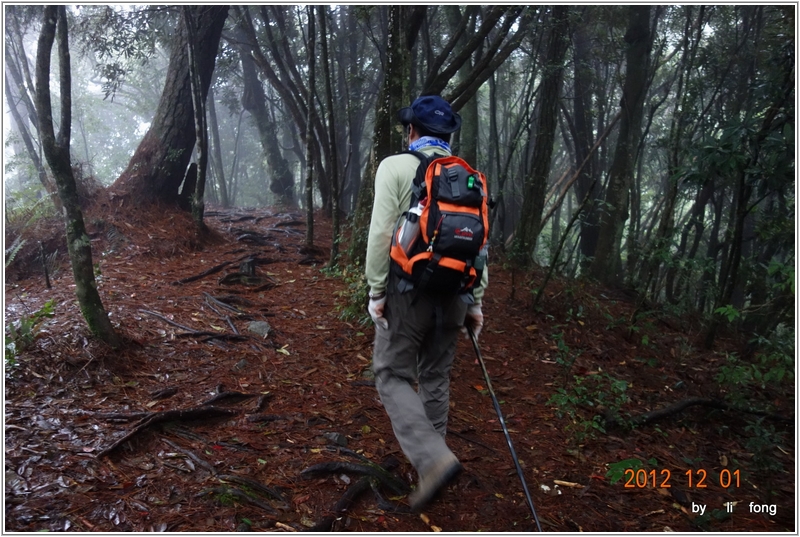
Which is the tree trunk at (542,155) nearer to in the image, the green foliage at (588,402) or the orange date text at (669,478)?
the green foliage at (588,402)

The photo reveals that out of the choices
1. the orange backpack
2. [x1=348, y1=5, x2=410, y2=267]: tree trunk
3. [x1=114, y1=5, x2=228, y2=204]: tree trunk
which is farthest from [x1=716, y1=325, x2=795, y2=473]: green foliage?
[x1=114, y1=5, x2=228, y2=204]: tree trunk

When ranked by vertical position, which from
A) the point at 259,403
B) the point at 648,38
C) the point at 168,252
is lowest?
the point at 259,403

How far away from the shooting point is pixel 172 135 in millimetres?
9844

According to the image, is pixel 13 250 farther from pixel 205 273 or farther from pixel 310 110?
pixel 310 110

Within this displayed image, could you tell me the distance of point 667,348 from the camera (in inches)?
261

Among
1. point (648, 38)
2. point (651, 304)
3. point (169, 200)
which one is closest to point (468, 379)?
point (651, 304)

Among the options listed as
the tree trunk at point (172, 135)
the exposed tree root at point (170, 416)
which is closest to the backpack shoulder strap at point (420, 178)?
the exposed tree root at point (170, 416)

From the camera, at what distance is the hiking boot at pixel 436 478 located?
273 cm

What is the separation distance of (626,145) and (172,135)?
8381 mm

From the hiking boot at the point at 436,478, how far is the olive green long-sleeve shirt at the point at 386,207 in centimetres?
102

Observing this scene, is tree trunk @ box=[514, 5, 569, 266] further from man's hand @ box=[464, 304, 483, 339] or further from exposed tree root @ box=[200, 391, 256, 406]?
exposed tree root @ box=[200, 391, 256, 406]

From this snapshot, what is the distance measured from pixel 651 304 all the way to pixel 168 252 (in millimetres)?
7892

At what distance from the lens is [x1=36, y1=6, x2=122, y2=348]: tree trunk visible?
4.07 metres

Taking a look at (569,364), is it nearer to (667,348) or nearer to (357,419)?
(667,348)
